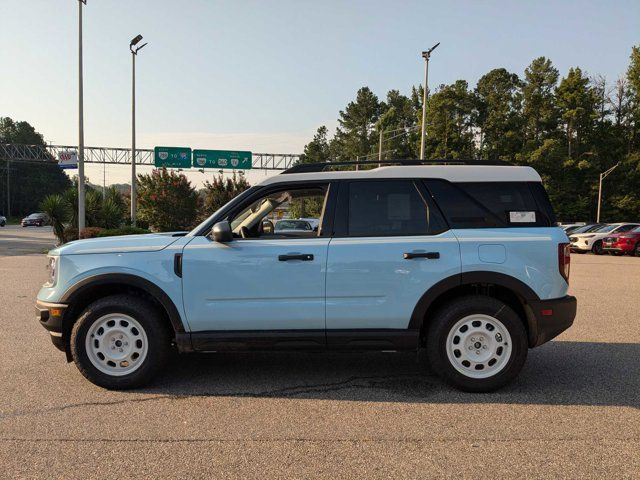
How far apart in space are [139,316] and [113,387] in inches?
27.0

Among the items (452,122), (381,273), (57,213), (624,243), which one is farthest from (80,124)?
(452,122)

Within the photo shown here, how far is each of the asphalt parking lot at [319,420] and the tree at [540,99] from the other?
54.4 meters

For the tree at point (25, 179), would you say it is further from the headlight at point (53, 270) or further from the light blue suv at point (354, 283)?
the light blue suv at point (354, 283)

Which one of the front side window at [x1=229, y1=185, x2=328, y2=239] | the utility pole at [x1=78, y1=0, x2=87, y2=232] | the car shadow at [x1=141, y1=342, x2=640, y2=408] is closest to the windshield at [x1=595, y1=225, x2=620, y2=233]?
the car shadow at [x1=141, y1=342, x2=640, y2=408]

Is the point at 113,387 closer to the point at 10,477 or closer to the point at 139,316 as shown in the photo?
the point at 139,316

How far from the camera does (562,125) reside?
5556cm

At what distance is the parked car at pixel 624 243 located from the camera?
22188 millimetres

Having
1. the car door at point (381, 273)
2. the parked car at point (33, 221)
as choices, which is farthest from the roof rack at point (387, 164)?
the parked car at point (33, 221)

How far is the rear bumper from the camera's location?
4.59m

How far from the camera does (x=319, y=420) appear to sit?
4.00 meters

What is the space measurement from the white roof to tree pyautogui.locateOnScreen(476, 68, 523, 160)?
54.3 metres

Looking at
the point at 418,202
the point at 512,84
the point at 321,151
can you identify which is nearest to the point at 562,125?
the point at 512,84

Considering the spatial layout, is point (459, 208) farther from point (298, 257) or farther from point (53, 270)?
point (53, 270)

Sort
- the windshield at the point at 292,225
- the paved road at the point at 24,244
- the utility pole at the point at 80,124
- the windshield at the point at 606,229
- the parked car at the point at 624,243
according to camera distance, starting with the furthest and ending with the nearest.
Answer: the windshield at the point at 606,229
the parked car at the point at 624,243
the paved road at the point at 24,244
the utility pole at the point at 80,124
the windshield at the point at 292,225
